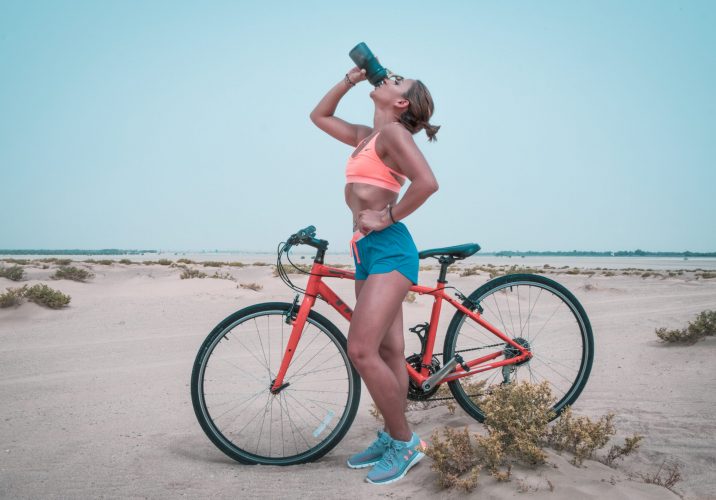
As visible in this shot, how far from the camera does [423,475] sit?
3.08 meters

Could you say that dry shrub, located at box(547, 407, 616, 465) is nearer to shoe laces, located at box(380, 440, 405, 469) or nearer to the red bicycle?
the red bicycle

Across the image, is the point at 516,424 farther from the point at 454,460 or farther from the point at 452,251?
the point at 452,251

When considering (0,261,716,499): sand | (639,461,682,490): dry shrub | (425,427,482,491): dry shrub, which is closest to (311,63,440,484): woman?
(0,261,716,499): sand

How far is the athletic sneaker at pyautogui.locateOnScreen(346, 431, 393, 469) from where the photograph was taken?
11.0 ft

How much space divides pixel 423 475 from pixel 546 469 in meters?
0.74

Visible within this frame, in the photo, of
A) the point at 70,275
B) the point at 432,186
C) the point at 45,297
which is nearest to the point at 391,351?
the point at 432,186

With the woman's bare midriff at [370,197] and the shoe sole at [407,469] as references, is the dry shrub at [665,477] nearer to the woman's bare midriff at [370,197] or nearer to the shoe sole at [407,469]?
the shoe sole at [407,469]

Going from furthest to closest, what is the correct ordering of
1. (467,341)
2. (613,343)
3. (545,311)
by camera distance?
1. (545,311)
2. (467,341)
3. (613,343)

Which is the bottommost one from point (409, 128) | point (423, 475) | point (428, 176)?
point (423, 475)

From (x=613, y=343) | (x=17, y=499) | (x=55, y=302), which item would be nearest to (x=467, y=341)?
(x=613, y=343)

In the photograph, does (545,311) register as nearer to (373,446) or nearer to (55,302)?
(373,446)

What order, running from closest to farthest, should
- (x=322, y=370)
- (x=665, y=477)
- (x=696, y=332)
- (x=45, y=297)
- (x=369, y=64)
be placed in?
(x=665, y=477), (x=369, y=64), (x=322, y=370), (x=696, y=332), (x=45, y=297)

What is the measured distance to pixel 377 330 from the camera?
10.0 feet

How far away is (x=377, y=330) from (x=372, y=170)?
0.99 meters
